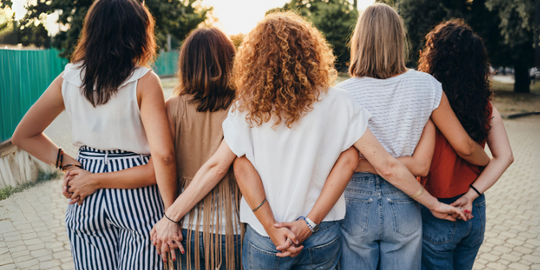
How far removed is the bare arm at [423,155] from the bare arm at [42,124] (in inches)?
63.4

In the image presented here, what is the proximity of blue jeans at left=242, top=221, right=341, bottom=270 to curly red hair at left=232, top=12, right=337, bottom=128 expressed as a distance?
55 cm

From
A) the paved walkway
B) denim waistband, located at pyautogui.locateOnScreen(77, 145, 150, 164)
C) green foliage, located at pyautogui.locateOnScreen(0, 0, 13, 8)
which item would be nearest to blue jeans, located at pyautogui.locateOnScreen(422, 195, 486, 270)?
denim waistband, located at pyautogui.locateOnScreen(77, 145, 150, 164)

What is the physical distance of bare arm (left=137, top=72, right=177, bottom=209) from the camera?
193 centimetres

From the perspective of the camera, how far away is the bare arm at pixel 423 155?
2.03m

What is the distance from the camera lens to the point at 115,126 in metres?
1.95

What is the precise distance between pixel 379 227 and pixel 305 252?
44 cm

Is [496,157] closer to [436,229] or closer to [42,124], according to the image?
[436,229]

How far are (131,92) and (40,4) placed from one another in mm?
2768

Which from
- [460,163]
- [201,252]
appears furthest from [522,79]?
[201,252]

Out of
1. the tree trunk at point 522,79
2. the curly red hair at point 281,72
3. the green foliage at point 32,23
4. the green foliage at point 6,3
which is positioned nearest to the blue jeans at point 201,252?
the curly red hair at point 281,72

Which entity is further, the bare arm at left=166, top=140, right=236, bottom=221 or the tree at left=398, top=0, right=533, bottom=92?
the tree at left=398, top=0, right=533, bottom=92

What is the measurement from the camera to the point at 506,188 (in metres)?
6.78

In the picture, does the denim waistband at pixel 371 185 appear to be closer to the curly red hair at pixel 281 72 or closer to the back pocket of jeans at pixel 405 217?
the back pocket of jeans at pixel 405 217

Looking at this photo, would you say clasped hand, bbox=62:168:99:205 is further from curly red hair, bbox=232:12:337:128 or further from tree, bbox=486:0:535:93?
tree, bbox=486:0:535:93
